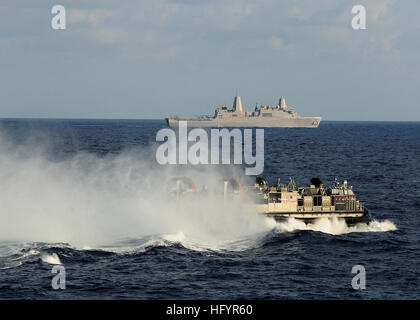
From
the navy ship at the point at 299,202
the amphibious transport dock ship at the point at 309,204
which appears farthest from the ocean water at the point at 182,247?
the amphibious transport dock ship at the point at 309,204

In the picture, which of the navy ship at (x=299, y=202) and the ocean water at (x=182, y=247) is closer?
the ocean water at (x=182, y=247)

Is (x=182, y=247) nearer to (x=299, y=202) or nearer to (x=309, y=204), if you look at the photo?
(x=299, y=202)

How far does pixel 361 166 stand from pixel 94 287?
296 feet

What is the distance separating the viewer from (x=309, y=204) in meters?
55.6

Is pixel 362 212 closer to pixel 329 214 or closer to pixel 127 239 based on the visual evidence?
pixel 329 214

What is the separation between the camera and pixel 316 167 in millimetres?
111625

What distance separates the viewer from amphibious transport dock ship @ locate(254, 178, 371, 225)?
55062 millimetres

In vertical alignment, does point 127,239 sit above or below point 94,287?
above

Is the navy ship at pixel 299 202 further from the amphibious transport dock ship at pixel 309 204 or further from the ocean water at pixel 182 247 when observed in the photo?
the ocean water at pixel 182 247

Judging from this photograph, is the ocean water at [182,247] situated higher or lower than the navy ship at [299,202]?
lower

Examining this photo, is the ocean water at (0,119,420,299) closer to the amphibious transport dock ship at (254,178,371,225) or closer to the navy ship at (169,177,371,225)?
the navy ship at (169,177,371,225)

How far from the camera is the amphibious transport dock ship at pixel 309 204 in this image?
55.1 metres

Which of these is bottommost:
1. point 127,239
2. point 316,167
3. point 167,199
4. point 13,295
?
point 13,295

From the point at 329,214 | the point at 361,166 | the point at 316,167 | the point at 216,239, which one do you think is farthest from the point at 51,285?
the point at 361,166
